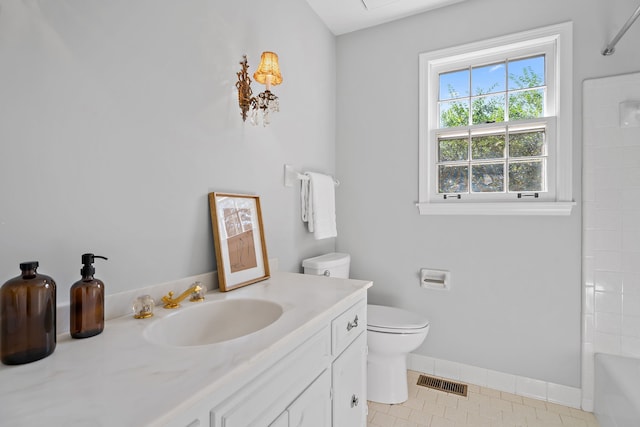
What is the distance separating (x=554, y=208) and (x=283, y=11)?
199 centimetres

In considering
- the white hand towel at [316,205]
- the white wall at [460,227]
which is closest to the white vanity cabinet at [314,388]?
the white hand towel at [316,205]

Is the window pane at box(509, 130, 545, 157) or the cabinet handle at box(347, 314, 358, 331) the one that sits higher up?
the window pane at box(509, 130, 545, 157)

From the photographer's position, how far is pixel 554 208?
1.80m

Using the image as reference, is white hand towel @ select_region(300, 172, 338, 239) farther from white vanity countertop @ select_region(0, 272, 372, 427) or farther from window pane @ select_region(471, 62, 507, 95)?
window pane @ select_region(471, 62, 507, 95)

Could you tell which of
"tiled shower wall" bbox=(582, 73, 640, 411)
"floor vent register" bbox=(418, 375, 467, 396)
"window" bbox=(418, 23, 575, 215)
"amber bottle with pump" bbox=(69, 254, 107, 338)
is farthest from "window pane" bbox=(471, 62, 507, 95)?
"amber bottle with pump" bbox=(69, 254, 107, 338)

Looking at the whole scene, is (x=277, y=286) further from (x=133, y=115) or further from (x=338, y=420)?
(x=133, y=115)

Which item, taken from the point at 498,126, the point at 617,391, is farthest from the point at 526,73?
the point at 617,391

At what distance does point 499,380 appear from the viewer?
1.97 metres

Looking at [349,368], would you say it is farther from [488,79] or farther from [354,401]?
[488,79]

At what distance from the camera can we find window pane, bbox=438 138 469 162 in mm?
2139

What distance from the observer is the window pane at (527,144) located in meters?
1.93

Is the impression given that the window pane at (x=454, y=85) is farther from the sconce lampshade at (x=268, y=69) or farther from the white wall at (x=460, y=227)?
the sconce lampshade at (x=268, y=69)

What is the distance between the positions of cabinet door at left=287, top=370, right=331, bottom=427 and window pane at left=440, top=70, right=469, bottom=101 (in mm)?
2023

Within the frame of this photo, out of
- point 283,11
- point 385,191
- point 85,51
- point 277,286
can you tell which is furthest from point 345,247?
point 85,51
